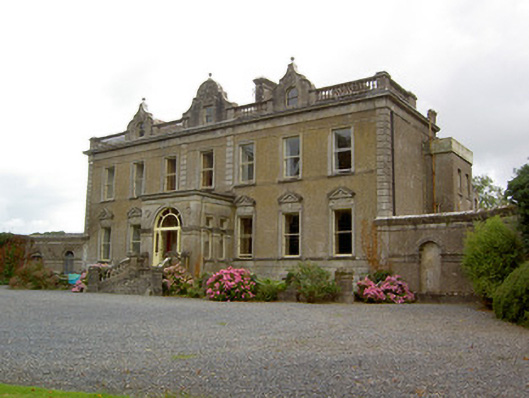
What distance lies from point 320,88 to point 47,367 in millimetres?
18198

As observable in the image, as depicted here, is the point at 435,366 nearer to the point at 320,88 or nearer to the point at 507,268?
the point at 507,268

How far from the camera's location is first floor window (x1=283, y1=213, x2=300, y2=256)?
2297 centimetres

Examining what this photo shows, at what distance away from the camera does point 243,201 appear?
2433 cm

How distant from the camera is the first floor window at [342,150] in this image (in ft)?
72.1

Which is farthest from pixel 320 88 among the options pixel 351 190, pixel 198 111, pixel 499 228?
pixel 499 228

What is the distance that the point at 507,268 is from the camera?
45.4ft

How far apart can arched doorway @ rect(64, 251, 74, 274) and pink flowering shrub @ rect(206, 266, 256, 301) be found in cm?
1568

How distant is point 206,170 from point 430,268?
39.7ft

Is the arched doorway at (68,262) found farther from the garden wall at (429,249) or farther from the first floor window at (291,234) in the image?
the garden wall at (429,249)

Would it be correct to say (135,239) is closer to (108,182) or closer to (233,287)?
(108,182)

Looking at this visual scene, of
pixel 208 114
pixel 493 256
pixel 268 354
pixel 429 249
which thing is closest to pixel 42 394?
pixel 268 354

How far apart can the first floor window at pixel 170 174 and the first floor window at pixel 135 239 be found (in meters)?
2.80

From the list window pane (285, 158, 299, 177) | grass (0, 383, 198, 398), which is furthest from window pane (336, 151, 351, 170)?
grass (0, 383, 198, 398)

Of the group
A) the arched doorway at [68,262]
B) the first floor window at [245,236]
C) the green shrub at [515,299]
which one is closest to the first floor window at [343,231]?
the first floor window at [245,236]
